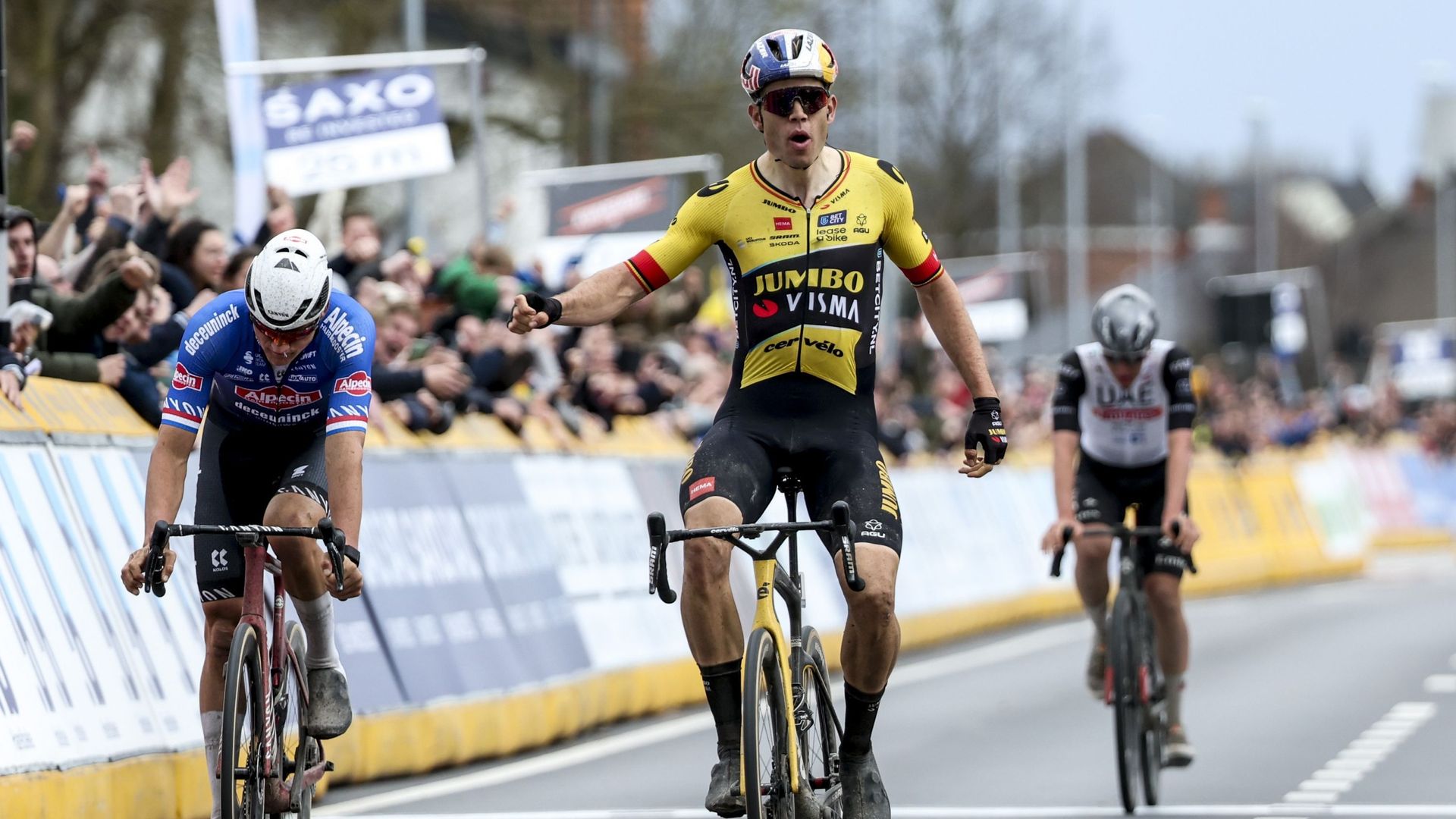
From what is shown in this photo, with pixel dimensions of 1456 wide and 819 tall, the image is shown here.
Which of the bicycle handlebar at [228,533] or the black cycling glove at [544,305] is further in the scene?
the bicycle handlebar at [228,533]

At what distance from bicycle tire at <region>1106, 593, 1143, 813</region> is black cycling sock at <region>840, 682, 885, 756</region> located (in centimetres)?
301

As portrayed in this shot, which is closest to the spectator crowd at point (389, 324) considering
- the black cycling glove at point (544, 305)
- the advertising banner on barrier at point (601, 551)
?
the advertising banner on barrier at point (601, 551)

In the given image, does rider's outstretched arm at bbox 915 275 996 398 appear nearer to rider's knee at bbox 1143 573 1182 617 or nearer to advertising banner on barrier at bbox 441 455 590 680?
rider's knee at bbox 1143 573 1182 617

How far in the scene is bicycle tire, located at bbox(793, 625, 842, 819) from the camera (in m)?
7.36

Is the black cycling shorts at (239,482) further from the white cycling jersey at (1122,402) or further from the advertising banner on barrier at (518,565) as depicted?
the white cycling jersey at (1122,402)

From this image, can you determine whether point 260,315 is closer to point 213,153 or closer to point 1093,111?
point 213,153

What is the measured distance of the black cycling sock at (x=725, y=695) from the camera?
292 inches

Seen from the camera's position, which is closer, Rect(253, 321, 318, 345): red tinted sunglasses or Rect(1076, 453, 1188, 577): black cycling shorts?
Rect(253, 321, 318, 345): red tinted sunglasses

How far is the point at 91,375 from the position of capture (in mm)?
10602

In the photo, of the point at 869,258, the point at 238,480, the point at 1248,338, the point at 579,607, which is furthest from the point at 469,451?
the point at 1248,338

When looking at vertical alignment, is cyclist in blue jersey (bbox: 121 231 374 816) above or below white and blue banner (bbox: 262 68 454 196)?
below

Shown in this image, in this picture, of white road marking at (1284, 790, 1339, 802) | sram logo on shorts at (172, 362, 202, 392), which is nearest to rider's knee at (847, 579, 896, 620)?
sram logo on shorts at (172, 362, 202, 392)

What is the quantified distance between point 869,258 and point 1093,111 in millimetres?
56653

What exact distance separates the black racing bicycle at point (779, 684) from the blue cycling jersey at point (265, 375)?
1.44 meters
